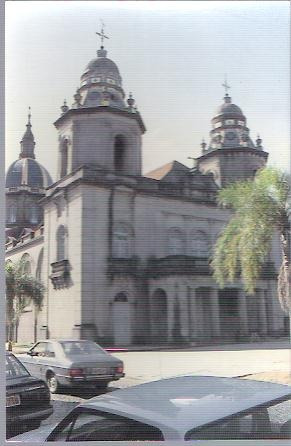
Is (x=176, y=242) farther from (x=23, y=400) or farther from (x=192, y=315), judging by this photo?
(x=23, y=400)

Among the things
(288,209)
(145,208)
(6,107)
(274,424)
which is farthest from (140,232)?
(274,424)

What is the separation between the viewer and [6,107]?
2.82 metres

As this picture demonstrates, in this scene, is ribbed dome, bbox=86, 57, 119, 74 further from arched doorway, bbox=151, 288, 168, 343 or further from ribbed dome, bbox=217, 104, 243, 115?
arched doorway, bbox=151, 288, 168, 343

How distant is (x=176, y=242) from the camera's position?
9.61 ft

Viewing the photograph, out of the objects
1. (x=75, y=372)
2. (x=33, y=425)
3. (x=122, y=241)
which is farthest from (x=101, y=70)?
(x=33, y=425)

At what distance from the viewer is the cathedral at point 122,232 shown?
9.21ft

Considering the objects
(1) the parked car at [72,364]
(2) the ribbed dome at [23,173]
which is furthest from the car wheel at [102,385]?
(2) the ribbed dome at [23,173]

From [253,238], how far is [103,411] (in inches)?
50.0

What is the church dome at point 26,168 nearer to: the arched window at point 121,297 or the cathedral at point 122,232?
the cathedral at point 122,232

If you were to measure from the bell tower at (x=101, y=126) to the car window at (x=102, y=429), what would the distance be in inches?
52.7

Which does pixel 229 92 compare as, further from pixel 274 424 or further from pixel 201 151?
pixel 274 424

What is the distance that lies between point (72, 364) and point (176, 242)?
903mm

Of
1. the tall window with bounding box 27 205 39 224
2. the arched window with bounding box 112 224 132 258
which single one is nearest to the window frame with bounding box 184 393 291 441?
the arched window with bounding box 112 224 132 258

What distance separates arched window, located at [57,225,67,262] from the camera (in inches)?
113
